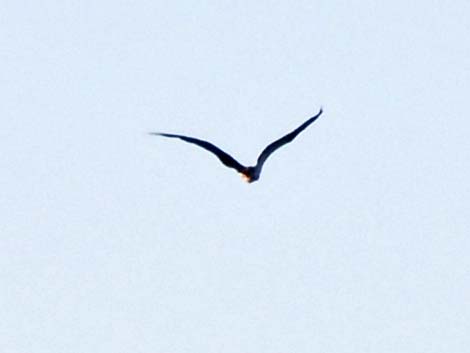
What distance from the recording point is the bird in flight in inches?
2820

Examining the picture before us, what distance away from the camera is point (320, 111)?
72.2 m

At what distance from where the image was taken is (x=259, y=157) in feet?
243

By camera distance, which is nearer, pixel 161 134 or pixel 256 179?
pixel 161 134

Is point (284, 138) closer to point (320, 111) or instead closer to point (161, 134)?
point (320, 111)

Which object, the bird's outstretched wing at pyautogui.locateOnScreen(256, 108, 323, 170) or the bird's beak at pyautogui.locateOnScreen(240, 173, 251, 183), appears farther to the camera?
the bird's outstretched wing at pyautogui.locateOnScreen(256, 108, 323, 170)

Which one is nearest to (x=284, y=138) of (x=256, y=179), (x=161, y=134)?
(x=256, y=179)

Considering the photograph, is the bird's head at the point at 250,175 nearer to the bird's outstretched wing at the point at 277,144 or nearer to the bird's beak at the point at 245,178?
the bird's beak at the point at 245,178

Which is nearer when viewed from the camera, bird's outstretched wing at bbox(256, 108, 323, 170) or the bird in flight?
the bird in flight

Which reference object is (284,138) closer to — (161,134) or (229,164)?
(229,164)

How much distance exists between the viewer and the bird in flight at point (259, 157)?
235 feet

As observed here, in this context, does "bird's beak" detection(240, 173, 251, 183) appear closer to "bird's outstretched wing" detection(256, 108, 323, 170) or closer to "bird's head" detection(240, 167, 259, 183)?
"bird's head" detection(240, 167, 259, 183)

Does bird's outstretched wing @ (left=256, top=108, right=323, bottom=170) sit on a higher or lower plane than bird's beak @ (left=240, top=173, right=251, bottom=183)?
higher

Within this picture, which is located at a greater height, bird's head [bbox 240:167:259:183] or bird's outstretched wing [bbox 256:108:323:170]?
bird's outstretched wing [bbox 256:108:323:170]

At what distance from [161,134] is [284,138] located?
7296 mm
